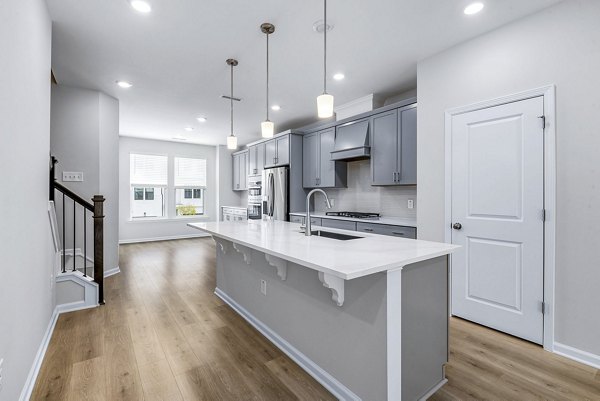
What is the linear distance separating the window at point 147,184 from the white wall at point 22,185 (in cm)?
516

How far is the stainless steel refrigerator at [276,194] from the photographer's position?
5328 millimetres

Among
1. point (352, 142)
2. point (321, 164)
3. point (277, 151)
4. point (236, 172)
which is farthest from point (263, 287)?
point (236, 172)

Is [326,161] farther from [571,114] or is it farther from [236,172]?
[236,172]

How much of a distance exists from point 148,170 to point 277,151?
12.5 ft

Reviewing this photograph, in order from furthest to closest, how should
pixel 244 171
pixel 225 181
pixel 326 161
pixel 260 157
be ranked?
pixel 225 181 → pixel 244 171 → pixel 260 157 → pixel 326 161

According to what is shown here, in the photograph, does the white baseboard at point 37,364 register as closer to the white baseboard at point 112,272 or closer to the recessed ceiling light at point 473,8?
the white baseboard at point 112,272

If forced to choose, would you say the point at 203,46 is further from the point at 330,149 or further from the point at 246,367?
the point at 246,367

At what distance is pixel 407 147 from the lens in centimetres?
356

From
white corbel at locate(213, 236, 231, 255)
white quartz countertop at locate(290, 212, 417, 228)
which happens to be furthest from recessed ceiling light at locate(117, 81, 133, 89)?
white quartz countertop at locate(290, 212, 417, 228)

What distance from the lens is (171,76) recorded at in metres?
3.60

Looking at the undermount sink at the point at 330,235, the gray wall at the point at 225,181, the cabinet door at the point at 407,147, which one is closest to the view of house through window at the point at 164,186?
the gray wall at the point at 225,181

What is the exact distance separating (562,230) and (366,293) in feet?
→ 5.87

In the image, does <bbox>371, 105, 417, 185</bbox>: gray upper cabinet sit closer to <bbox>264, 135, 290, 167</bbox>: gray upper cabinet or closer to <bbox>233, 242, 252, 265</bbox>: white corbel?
<bbox>264, 135, 290, 167</bbox>: gray upper cabinet

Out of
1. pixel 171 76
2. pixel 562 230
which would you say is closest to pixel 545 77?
pixel 562 230
